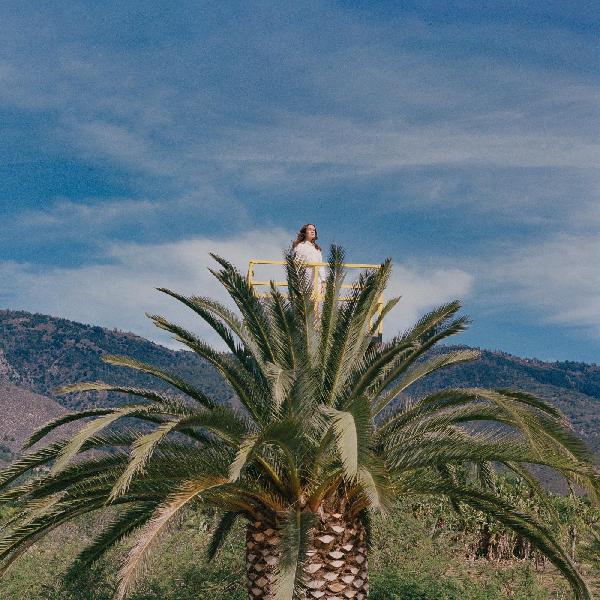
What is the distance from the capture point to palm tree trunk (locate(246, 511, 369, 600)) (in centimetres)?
1132

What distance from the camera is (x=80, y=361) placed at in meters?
132

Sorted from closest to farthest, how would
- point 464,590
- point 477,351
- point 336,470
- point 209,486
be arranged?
point 209,486
point 336,470
point 477,351
point 464,590

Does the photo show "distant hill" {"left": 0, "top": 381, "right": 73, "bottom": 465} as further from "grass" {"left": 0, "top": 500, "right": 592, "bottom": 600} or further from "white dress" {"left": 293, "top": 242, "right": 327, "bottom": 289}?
"white dress" {"left": 293, "top": 242, "right": 327, "bottom": 289}

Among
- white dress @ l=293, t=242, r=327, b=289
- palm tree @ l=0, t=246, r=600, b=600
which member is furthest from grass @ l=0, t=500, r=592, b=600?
white dress @ l=293, t=242, r=327, b=289

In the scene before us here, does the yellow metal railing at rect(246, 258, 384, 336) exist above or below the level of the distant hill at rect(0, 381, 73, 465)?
below

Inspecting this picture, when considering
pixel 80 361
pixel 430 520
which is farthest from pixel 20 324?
pixel 430 520

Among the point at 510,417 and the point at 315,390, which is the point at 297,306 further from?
the point at 510,417

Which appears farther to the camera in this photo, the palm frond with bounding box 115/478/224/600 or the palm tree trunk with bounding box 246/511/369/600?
the palm tree trunk with bounding box 246/511/369/600

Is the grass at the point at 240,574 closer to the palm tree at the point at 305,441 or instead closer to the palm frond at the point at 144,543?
the palm tree at the point at 305,441

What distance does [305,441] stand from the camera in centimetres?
1082

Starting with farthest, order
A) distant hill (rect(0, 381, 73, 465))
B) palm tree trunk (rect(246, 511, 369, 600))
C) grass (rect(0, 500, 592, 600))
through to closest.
Answer: distant hill (rect(0, 381, 73, 465))
grass (rect(0, 500, 592, 600))
palm tree trunk (rect(246, 511, 369, 600))

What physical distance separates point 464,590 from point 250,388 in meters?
9.06

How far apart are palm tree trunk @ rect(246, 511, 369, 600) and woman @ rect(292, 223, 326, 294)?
12.0ft

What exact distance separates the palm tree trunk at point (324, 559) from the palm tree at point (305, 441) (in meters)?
0.02
